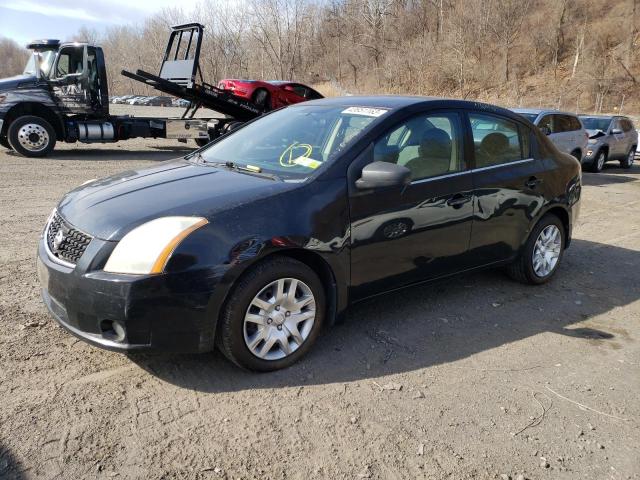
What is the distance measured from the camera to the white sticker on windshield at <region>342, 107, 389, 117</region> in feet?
12.9

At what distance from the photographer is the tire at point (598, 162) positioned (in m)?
14.8

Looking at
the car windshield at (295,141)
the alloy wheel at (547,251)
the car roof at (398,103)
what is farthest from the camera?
the alloy wheel at (547,251)

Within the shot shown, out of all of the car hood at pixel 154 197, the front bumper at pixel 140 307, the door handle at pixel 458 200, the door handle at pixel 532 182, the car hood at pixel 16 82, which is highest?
the car hood at pixel 16 82

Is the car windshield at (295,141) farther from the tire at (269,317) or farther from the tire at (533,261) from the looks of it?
the tire at (533,261)

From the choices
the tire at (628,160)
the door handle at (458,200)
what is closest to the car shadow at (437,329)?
the door handle at (458,200)

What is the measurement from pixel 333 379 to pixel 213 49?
60469 millimetres

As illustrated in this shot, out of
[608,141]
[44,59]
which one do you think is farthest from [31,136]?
[608,141]

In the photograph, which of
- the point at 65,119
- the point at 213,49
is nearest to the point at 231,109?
the point at 65,119

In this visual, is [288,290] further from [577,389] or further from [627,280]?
[627,280]

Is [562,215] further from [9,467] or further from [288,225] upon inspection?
[9,467]

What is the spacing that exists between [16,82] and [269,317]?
11.6m

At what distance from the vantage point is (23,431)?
8.89 ft

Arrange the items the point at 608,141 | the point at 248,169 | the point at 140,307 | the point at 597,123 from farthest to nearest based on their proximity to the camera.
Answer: the point at 597,123, the point at 608,141, the point at 248,169, the point at 140,307

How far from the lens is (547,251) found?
5.20m
